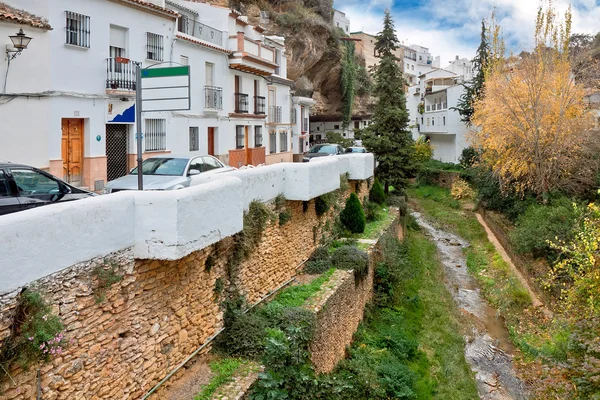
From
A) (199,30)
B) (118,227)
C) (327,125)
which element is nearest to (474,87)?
(327,125)

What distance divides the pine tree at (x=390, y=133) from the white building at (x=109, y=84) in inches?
330

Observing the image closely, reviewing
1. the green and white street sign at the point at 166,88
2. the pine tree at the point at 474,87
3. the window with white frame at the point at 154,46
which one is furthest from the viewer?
the pine tree at the point at 474,87

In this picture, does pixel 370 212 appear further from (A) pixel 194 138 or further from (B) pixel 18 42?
(B) pixel 18 42

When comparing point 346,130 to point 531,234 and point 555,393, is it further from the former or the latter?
point 555,393

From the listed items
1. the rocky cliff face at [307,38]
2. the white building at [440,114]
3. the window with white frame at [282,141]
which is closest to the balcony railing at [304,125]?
the rocky cliff face at [307,38]

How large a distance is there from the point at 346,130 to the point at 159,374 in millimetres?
46214

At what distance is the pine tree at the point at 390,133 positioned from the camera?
28.8 metres

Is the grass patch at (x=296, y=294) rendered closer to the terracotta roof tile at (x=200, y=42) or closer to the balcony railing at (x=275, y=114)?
the terracotta roof tile at (x=200, y=42)

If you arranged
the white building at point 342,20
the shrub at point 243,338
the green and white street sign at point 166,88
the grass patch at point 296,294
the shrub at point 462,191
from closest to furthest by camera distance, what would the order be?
1. the green and white street sign at point 166,88
2. the shrub at point 243,338
3. the grass patch at point 296,294
4. the shrub at point 462,191
5. the white building at point 342,20

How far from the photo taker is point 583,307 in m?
11.9

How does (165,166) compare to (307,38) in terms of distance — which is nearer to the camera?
(165,166)

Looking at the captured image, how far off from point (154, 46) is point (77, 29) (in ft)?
11.6

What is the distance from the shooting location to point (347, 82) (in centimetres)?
4641

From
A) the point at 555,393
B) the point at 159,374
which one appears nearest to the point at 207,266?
the point at 159,374
